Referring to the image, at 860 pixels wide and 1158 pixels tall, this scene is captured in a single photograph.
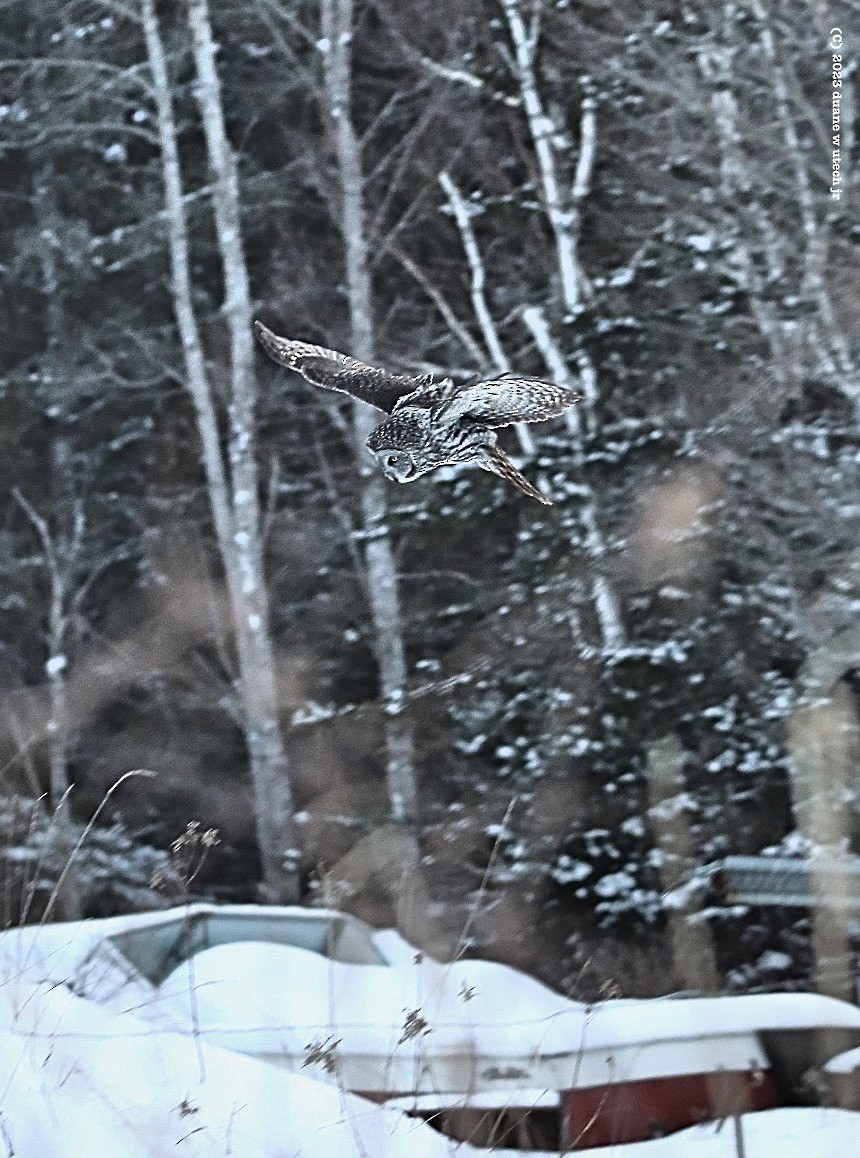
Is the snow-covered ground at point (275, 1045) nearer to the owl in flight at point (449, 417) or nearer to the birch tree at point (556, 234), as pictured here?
the owl in flight at point (449, 417)

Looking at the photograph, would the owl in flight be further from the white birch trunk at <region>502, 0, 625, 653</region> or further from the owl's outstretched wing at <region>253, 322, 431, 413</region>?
the white birch trunk at <region>502, 0, 625, 653</region>

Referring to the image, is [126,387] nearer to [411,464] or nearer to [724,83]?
[724,83]

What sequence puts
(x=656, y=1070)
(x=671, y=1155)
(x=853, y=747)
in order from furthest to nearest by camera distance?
(x=853, y=747) < (x=656, y=1070) < (x=671, y=1155)

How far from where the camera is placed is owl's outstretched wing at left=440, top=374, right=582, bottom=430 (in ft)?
7.70

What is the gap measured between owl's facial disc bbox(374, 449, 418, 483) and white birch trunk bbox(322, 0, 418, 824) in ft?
13.6

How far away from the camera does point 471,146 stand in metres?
6.80

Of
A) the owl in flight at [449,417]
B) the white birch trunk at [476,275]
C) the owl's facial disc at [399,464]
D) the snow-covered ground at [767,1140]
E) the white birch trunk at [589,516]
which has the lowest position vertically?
the snow-covered ground at [767,1140]

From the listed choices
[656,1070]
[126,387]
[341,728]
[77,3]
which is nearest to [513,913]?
[341,728]

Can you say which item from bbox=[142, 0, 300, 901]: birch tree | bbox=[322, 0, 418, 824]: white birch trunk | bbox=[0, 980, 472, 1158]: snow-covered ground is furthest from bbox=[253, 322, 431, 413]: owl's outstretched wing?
bbox=[142, 0, 300, 901]: birch tree

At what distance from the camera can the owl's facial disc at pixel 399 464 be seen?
7.76 feet

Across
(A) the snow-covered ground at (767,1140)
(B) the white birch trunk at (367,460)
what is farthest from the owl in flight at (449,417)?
(B) the white birch trunk at (367,460)

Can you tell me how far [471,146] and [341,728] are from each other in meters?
2.97

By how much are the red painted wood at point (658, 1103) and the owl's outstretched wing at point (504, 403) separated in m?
1.58

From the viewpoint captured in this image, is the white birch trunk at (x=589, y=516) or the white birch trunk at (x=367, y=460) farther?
the white birch trunk at (x=367, y=460)
